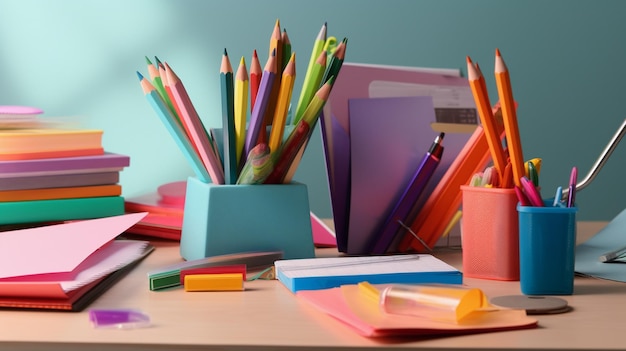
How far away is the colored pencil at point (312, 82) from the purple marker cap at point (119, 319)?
11.6 inches

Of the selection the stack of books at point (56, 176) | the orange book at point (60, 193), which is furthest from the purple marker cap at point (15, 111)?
the orange book at point (60, 193)

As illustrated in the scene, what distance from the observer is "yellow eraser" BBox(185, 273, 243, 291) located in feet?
2.17

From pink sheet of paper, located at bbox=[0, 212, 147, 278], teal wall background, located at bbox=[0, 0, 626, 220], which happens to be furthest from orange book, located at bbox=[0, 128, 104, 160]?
teal wall background, located at bbox=[0, 0, 626, 220]

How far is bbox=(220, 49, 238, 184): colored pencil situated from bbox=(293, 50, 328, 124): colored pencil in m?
0.07

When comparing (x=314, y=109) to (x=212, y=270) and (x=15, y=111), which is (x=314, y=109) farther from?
(x=15, y=111)

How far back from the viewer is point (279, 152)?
0.77m

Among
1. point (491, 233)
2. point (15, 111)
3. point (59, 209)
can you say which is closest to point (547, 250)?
point (491, 233)

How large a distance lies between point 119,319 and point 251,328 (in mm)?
93

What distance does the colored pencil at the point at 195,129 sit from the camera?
0.74 m

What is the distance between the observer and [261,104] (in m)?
0.75

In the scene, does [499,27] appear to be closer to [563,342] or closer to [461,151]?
[461,151]

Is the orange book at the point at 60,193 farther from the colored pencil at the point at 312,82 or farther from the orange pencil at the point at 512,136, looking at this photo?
the orange pencil at the point at 512,136

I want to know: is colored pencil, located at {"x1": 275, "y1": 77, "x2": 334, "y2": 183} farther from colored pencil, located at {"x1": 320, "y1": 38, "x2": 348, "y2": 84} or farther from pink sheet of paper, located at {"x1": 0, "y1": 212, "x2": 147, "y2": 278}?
pink sheet of paper, located at {"x1": 0, "y1": 212, "x2": 147, "y2": 278}

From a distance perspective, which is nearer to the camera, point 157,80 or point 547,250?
point 547,250
